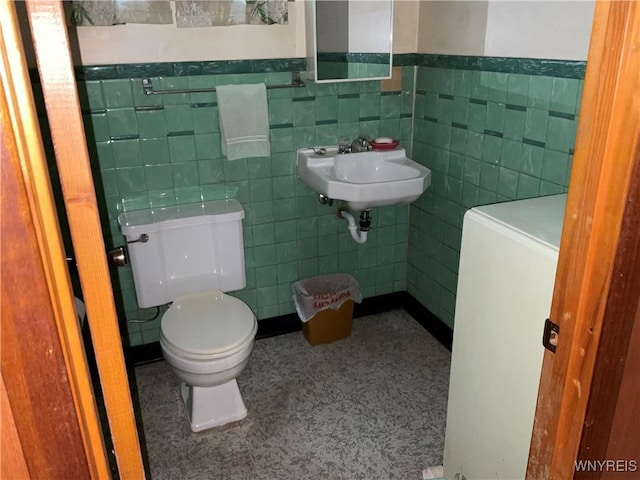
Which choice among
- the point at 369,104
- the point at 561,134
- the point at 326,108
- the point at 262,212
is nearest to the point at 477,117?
the point at 561,134

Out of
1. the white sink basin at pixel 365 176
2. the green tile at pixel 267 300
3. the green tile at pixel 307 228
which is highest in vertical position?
the white sink basin at pixel 365 176

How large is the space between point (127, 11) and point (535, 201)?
66.6 inches

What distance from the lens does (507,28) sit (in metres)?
1.99

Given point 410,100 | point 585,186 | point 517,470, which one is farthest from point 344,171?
point 585,186

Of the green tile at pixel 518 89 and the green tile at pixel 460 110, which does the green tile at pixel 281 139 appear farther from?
the green tile at pixel 518 89

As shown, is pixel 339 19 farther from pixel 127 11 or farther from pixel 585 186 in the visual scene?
pixel 585 186

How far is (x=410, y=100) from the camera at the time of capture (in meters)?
2.64

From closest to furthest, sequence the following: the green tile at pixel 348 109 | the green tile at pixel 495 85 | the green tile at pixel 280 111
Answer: the green tile at pixel 495 85 < the green tile at pixel 280 111 < the green tile at pixel 348 109

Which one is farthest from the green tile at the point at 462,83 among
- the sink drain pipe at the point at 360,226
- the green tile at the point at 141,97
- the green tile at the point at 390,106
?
the green tile at the point at 141,97

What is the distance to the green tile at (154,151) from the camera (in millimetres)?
2262

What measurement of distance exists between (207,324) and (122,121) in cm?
93

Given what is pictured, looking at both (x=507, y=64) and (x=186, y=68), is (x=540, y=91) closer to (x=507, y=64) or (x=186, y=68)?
(x=507, y=64)

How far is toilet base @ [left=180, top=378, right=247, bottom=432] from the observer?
2137 mm

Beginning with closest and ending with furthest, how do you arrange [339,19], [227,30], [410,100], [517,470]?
[517,470] → [227,30] → [339,19] → [410,100]
